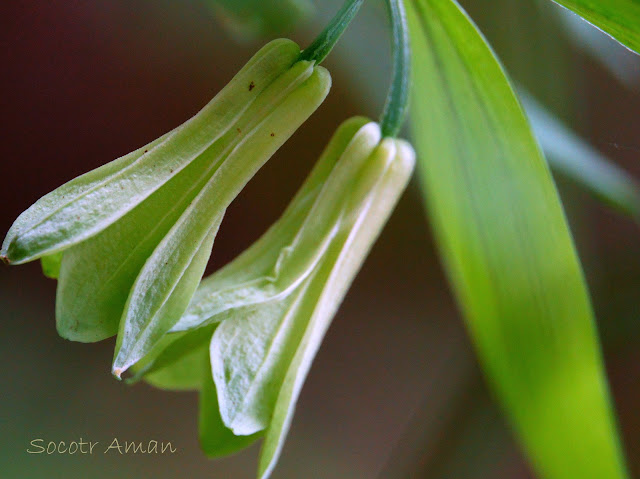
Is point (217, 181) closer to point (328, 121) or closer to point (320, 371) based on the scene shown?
point (328, 121)

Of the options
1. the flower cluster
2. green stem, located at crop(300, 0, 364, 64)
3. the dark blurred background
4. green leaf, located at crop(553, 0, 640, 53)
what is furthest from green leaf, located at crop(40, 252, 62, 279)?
the dark blurred background

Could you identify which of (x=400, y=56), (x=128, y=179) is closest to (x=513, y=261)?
(x=400, y=56)

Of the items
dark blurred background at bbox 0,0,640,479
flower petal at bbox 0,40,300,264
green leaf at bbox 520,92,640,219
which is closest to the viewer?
flower petal at bbox 0,40,300,264

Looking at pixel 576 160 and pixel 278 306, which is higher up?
pixel 576 160

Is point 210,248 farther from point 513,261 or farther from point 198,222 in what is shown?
point 513,261

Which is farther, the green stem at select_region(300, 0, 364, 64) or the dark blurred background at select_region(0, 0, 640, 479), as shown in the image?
the dark blurred background at select_region(0, 0, 640, 479)

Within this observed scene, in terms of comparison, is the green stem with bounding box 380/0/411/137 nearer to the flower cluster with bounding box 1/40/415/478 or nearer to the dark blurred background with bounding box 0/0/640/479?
the flower cluster with bounding box 1/40/415/478

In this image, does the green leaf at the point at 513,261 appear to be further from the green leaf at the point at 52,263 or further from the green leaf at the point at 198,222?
the green leaf at the point at 52,263
